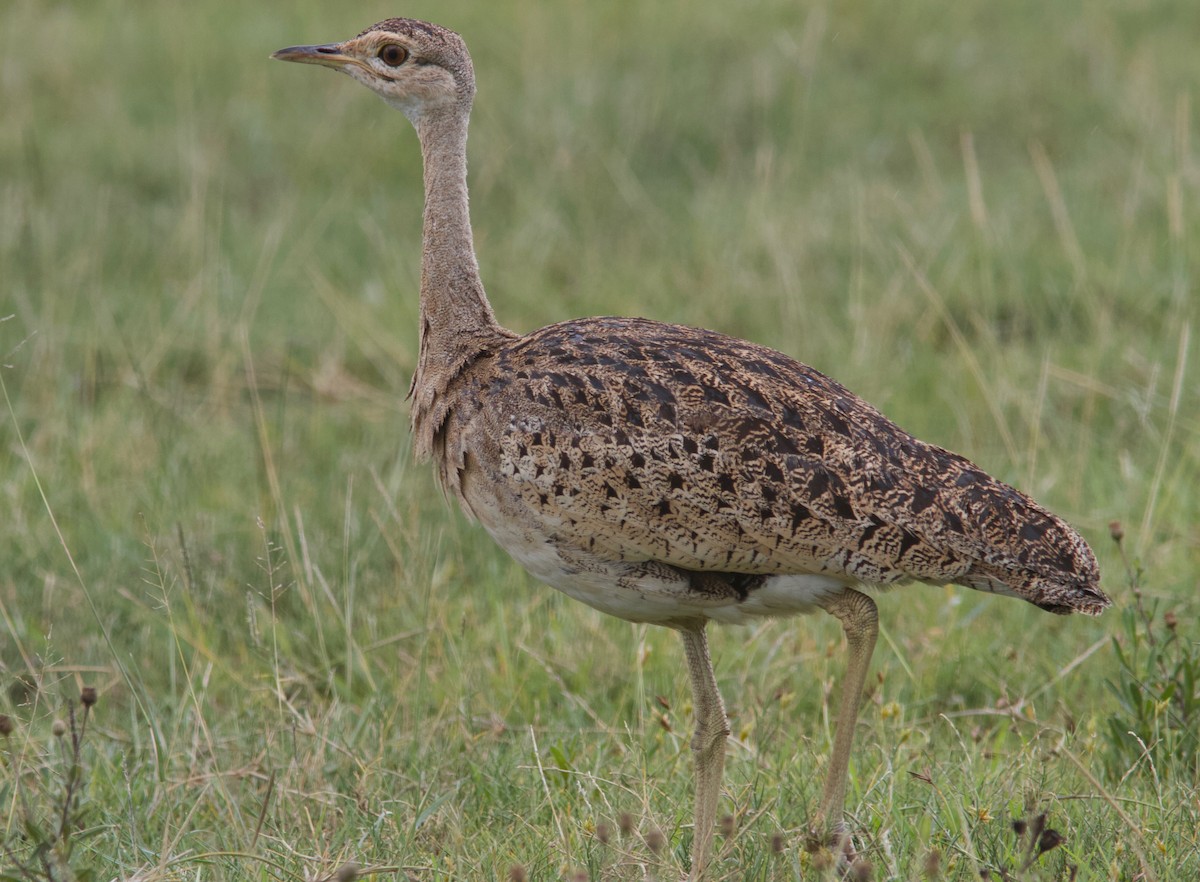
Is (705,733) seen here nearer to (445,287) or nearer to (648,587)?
(648,587)

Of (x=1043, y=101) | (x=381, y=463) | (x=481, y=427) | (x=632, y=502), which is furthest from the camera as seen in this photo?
(x=1043, y=101)

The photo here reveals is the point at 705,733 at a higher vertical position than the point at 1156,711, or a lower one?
lower

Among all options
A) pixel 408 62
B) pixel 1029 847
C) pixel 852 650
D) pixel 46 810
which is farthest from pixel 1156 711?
pixel 46 810

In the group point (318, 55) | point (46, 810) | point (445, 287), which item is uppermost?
point (318, 55)

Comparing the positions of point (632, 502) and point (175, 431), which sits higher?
point (632, 502)

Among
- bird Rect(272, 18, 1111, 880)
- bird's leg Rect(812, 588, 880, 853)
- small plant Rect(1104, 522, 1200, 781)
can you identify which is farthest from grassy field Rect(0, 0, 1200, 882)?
bird Rect(272, 18, 1111, 880)

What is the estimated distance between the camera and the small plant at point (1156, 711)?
3.90 metres

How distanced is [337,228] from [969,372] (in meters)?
3.67

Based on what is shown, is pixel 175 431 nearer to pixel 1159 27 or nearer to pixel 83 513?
pixel 83 513

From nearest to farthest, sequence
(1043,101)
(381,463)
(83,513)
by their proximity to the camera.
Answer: (83,513)
(381,463)
(1043,101)

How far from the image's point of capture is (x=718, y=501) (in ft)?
11.6

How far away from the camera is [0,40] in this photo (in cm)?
1047

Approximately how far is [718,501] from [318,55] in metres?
1.72

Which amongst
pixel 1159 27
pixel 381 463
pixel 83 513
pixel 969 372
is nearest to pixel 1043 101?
pixel 1159 27
